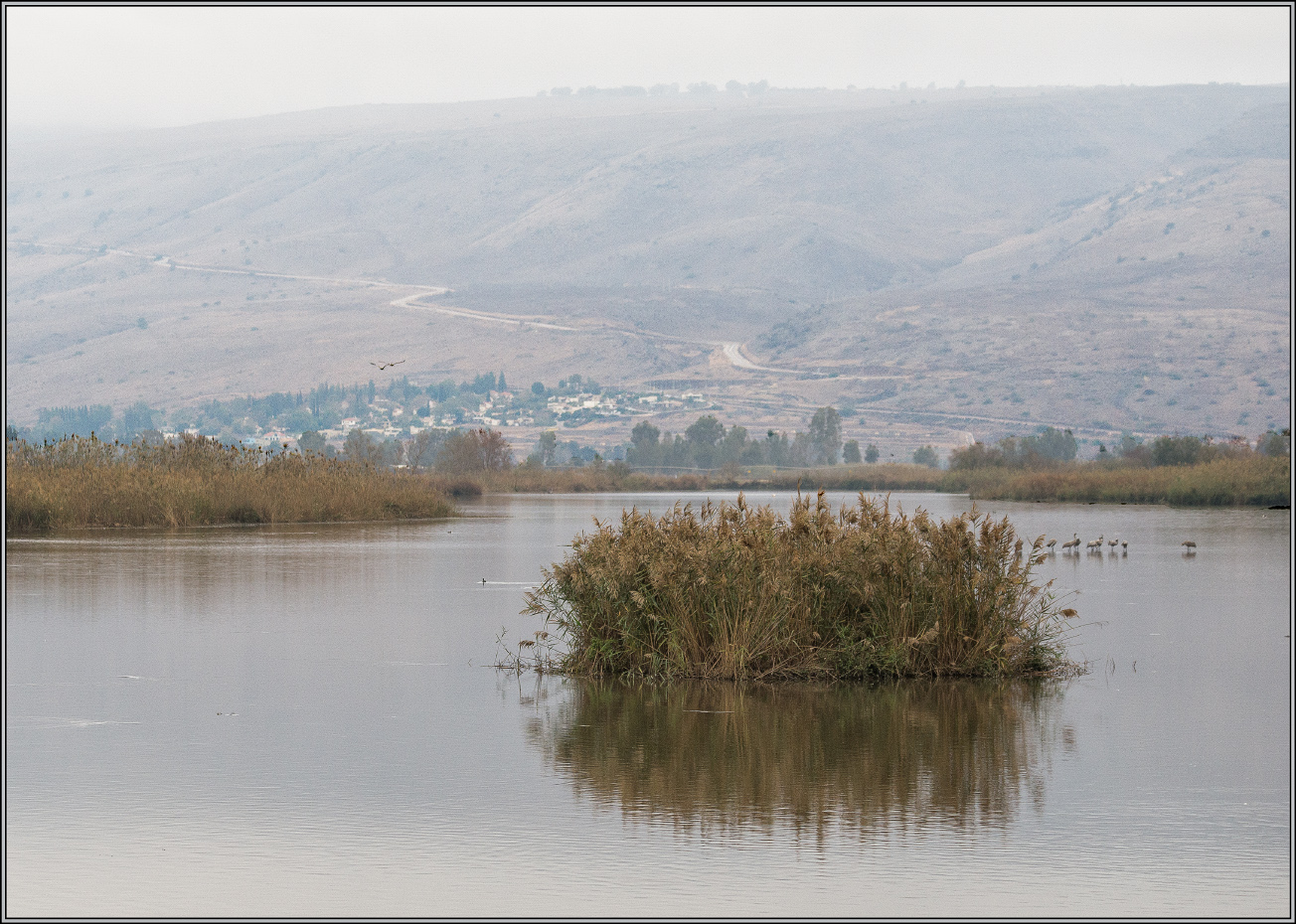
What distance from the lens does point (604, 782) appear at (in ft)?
29.3

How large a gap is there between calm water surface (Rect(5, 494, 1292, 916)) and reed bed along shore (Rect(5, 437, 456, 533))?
16890 mm

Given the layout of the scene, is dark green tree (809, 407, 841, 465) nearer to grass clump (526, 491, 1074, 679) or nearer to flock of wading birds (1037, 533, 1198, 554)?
flock of wading birds (1037, 533, 1198, 554)

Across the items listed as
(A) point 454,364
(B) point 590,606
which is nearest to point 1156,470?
(B) point 590,606

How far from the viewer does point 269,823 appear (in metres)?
7.91

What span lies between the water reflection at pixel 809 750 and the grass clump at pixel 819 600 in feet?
1.03

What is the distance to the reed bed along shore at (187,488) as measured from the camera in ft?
107

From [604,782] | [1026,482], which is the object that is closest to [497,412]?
[1026,482]

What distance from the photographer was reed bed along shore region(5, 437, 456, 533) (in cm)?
3272

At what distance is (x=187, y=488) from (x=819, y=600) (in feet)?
81.7

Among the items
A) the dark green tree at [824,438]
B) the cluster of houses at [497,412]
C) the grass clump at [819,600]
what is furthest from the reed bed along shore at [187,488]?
the cluster of houses at [497,412]

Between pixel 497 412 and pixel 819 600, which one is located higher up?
pixel 497 412

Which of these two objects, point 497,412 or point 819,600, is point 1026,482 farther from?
Answer: point 497,412

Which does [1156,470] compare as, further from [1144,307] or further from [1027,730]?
[1144,307]

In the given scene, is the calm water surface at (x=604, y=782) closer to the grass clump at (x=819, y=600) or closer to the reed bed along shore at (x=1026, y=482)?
the grass clump at (x=819, y=600)
